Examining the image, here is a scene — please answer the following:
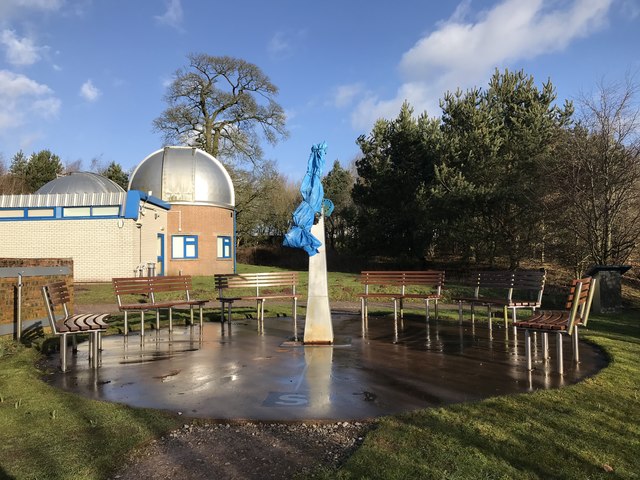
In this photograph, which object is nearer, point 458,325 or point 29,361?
point 29,361

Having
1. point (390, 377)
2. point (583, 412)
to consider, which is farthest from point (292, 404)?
point (583, 412)

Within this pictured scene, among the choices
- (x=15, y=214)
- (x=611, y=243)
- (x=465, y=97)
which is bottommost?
(x=611, y=243)

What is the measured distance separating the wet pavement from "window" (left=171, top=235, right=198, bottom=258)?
19.7m

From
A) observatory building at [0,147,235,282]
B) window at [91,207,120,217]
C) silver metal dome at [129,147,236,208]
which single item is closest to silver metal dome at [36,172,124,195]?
observatory building at [0,147,235,282]

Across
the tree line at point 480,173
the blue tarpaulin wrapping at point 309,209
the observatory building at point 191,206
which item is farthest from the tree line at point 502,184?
the blue tarpaulin wrapping at point 309,209

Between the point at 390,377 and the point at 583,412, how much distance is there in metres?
2.10

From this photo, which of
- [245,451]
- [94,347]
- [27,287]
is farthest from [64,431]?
[27,287]

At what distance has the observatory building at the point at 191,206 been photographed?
28.3 meters

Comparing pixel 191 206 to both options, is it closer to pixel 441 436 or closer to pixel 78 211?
pixel 78 211

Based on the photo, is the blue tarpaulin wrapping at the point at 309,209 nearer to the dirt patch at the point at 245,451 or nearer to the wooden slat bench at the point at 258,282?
the wooden slat bench at the point at 258,282

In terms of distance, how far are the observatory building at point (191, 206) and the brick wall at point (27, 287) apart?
1853 centimetres

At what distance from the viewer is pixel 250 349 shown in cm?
757

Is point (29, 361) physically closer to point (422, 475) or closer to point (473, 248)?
point (422, 475)

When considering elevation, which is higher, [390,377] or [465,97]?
[465,97]
